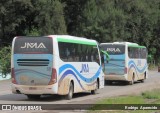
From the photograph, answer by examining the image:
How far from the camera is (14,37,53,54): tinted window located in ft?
67.5

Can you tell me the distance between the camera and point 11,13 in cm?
5522

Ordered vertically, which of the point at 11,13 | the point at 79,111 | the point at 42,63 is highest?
the point at 11,13

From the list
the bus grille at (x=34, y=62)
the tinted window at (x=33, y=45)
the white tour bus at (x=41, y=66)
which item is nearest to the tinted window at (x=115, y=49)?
the white tour bus at (x=41, y=66)

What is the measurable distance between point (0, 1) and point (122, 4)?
56.5 feet

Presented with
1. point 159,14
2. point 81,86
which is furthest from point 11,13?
→ point 81,86

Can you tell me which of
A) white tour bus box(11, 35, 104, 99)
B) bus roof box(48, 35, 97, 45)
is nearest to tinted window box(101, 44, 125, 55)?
bus roof box(48, 35, 97, 45)

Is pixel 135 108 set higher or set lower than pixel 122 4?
lower

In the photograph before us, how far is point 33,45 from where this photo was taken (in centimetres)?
2073

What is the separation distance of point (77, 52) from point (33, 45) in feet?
9.83

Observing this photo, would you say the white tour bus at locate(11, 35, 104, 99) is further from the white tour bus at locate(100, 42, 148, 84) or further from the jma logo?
the white tour bus at locate(100, 42, 148, 84)

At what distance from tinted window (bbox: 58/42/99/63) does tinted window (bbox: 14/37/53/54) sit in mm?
624

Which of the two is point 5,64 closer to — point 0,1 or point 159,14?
point 0,1

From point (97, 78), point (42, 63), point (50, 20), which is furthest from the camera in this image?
point (50, 20)

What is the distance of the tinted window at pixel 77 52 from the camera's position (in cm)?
2132
